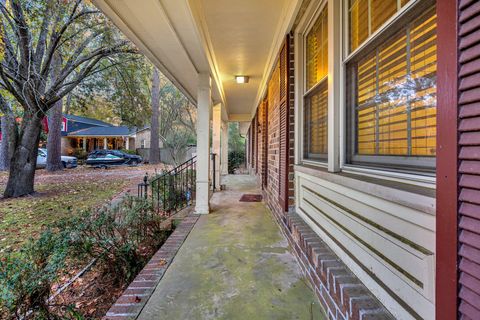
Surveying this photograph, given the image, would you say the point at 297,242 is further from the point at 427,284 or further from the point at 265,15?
the point at 265,15

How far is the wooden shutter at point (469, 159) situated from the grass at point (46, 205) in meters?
3.42

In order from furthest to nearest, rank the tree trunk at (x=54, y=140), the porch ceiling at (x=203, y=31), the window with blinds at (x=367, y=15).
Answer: the tree trunk at (x=54, y=140) → the porch ceiling at (x=203, y=31) → the window with blinds at (x=367, y=15)

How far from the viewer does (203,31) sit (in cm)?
304

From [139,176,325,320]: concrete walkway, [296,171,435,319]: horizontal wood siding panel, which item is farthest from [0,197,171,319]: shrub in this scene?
[296,171,435,319]: horizontal wood siding panel

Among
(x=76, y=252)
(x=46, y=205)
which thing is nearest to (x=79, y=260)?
(x=76, y=252)

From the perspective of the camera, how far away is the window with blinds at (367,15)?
50.7 inches

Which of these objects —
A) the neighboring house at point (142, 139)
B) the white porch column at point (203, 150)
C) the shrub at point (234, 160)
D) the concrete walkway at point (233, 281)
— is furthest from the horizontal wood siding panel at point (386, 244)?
the neighboring house at point (142, 139)

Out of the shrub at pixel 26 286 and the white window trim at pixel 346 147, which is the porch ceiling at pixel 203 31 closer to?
the white window trim at pixel 346 147

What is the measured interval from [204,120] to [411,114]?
3.46 meters

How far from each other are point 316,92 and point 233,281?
6.07ft

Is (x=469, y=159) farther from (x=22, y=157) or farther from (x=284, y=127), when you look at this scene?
(x=22, y=157)

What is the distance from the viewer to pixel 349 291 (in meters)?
1.31

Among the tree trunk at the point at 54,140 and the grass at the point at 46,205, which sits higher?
the tree trunk at the point at 54,140

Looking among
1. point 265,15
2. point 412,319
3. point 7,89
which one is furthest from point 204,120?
point 7,89
